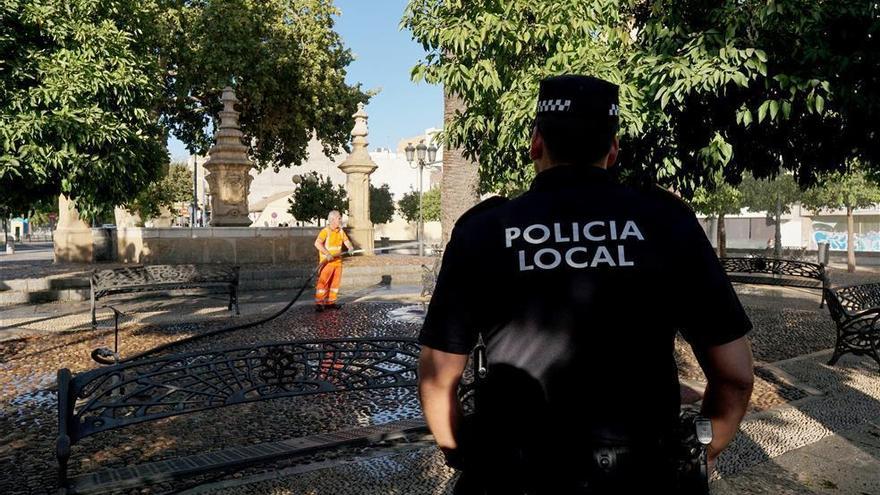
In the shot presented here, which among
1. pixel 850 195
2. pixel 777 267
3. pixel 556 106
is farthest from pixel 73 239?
pixel 850 195

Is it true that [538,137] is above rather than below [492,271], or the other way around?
above

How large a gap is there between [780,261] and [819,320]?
4238 mm

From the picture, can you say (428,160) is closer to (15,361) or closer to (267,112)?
(267,112)

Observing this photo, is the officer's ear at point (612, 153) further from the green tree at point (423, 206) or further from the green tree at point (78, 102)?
the green tree at point (423, 206)

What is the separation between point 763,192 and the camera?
36.6 meters

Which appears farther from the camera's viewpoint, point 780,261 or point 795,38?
point 780,261

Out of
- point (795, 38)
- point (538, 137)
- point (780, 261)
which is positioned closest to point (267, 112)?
point (780, 261)

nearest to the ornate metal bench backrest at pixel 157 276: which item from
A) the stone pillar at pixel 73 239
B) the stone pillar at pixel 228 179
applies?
the stone pillar at pixel 228 179

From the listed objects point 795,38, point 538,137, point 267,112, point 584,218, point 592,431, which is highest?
point 267,112

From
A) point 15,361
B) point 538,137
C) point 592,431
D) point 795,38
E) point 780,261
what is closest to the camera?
point 592,431

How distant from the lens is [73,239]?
2200 cm

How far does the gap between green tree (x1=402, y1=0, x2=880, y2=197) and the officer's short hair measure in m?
4.42

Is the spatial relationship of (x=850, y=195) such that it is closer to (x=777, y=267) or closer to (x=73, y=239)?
(x=777, y=267)

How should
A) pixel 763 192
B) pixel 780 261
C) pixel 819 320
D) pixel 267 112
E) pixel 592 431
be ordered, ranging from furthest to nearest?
pixel 763 192, pixel 267 112, pixel 780 261, pixel 819 320, pixel 592 431
